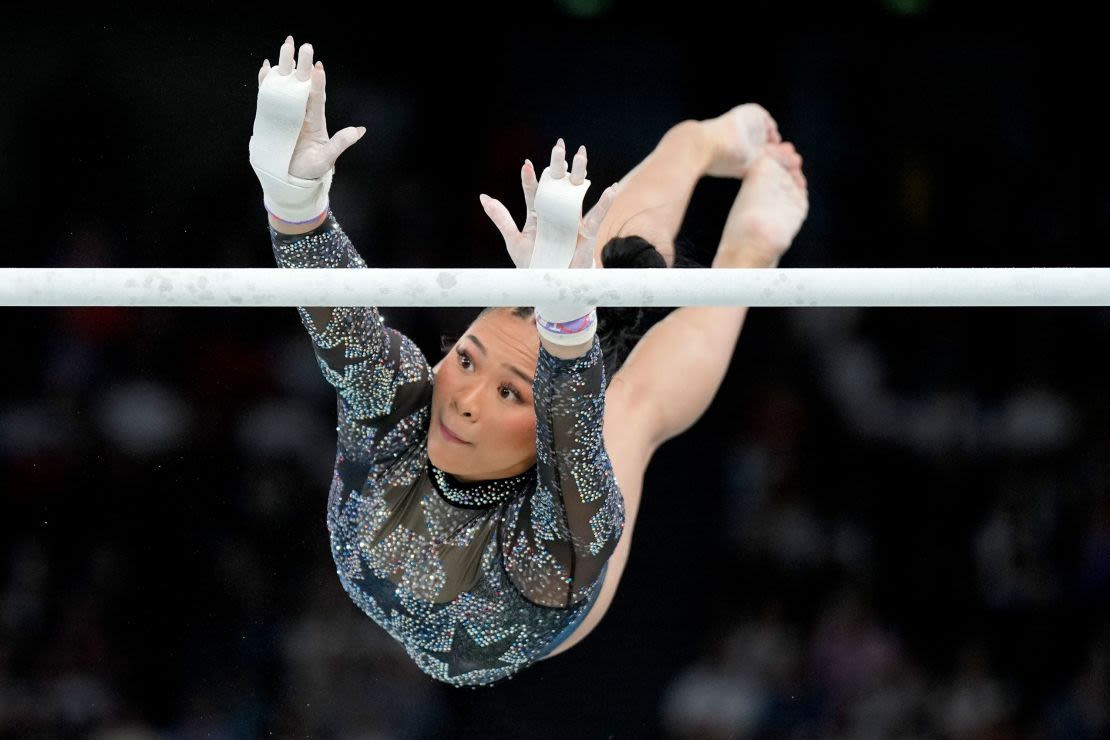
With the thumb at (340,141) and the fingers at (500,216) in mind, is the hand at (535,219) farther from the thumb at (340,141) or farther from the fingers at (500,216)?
the thumb at (340,141)

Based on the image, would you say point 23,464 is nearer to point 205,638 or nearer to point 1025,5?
point 205,638

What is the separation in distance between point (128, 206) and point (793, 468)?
7.10ft

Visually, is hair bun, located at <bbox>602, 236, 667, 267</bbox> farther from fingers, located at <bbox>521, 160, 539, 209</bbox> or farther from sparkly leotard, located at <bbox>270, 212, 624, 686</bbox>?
fingers, located at <bbox>521, 160, 539, 209</bbox>

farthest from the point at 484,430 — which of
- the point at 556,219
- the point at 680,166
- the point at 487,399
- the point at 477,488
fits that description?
the point at 680,166

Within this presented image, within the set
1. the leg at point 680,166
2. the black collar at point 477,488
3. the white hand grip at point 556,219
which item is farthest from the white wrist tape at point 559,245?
the leg at point 680,166

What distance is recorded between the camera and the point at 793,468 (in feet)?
13.0

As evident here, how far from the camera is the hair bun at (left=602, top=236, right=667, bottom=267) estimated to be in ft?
7.18

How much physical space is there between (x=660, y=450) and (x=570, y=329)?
7.41ft

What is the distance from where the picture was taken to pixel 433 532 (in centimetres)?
211

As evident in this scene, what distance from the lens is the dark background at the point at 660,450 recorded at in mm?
3607

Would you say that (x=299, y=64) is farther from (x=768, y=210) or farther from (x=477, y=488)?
(x=768, y=210)

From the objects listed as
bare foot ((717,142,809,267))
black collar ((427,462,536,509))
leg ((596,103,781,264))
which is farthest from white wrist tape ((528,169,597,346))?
bare foot ((717,142,809,267))

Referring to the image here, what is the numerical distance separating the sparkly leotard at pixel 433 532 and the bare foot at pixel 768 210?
848 mm

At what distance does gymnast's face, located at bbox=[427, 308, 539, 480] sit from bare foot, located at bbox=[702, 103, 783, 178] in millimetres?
979
